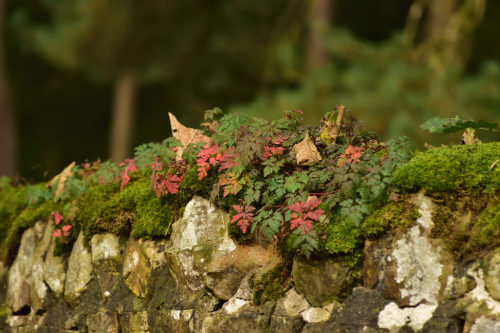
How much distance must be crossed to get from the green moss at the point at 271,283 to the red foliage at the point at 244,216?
0.83 ft

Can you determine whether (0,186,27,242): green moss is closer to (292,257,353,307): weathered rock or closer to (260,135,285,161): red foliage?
(260,135,285,161): red foliage

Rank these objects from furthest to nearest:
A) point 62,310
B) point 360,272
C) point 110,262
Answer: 1. point 62,310
2. point 110,262
3. point 360,272

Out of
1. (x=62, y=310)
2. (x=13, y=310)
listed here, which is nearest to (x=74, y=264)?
(x=62, y=310)

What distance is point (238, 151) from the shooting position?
319 centimetres

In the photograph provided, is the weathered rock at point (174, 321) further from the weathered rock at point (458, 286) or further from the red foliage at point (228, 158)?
the weathered rock at point (458, 286)

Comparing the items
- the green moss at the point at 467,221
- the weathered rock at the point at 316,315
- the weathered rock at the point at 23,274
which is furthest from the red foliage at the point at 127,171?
the green moss at the point at 467,221

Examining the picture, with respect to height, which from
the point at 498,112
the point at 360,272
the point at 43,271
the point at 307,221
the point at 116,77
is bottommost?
the point at 360,272

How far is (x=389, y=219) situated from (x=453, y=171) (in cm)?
36

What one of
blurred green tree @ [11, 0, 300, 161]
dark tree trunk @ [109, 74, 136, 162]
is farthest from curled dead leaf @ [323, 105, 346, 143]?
dark tree trunk @ [109, 74, 136, 162]

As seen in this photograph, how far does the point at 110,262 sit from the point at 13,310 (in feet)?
4.05

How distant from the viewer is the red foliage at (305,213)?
9.40 feet

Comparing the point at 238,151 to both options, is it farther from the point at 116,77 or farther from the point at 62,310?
the point at 116,77

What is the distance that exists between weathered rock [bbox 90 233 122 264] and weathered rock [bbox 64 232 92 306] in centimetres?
10

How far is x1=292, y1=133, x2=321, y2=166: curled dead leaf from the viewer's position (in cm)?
315
